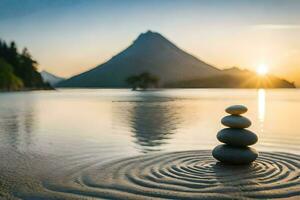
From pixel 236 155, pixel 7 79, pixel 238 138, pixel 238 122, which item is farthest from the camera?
pixel 7 79

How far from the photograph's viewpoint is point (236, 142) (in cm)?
1498

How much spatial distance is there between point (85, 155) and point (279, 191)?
9.05m

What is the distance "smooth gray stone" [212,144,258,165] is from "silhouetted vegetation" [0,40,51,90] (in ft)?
515

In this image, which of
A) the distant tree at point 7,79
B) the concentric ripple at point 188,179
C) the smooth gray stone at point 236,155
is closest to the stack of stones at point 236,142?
the smooth gray stone at point 236,155

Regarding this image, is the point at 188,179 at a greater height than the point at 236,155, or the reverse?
the point at 236,155

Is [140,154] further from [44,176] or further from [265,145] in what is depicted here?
[265,145]

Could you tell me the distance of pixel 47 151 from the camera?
738 inches

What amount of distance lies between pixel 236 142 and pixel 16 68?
7202 inches

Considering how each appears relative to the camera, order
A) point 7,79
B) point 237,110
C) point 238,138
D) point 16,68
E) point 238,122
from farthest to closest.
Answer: point 16,68 → point 7,79 → point 237,110 → point 238,122 → point 238,138

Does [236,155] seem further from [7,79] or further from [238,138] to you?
[7,79]

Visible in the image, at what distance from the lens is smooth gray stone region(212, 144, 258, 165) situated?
1466 cm

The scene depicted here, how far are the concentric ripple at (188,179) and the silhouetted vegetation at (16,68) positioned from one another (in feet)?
513

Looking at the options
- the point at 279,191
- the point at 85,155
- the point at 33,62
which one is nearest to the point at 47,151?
the point at 85,155

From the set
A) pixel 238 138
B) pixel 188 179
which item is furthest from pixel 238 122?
pixel 188 179
